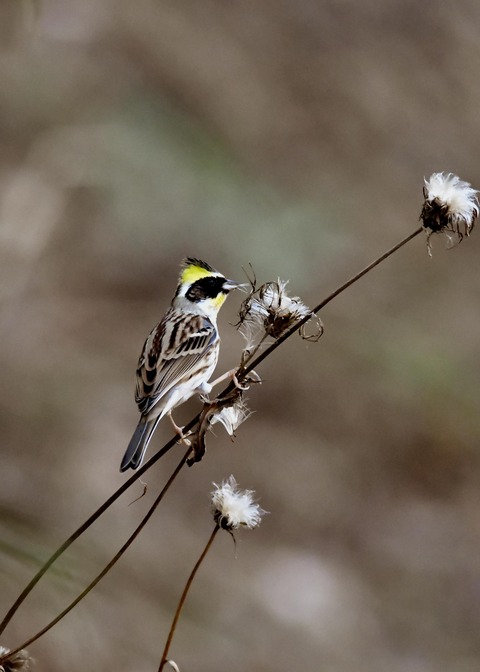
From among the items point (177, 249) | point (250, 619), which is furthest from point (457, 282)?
point (250, 619)

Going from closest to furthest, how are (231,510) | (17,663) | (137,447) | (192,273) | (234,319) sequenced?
1. (17,663)
2. (231,510)
3. (137,447)
4. (192,273)
5. (234,319)

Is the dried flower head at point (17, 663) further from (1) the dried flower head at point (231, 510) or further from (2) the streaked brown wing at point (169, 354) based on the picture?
(2) the streaked brown wing at point (169, 354)

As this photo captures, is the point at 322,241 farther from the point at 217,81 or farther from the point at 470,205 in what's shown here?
the point at 470,205

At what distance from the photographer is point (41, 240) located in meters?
7.05

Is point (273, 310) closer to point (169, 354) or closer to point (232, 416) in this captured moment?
point (232, 416)

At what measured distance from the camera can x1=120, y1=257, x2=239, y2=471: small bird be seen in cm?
277

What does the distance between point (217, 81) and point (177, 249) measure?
7.69 feet

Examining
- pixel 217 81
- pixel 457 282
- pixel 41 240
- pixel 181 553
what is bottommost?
pixel 181 553

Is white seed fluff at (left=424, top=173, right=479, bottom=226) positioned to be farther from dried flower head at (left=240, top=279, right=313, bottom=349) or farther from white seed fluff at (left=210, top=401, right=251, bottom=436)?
white seed fluff at (left=210, top=401, right=251, bottom=436)

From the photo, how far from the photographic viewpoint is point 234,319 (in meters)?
6.76

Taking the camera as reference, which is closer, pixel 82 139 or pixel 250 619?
pixel 250 619

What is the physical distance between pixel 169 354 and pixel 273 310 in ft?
2.94

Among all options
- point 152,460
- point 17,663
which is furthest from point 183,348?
point 17,663

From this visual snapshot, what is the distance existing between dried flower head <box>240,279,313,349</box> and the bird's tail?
455 mm
